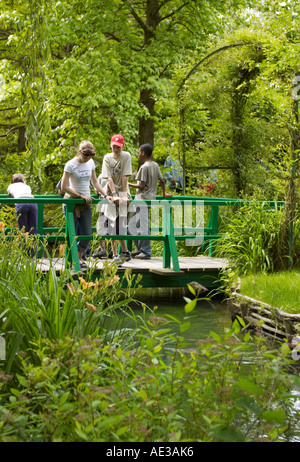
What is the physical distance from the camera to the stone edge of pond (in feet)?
24.5

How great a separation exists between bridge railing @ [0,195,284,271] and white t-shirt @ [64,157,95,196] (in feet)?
0.58

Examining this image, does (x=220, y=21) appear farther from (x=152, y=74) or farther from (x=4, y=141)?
(x=4, y=141)

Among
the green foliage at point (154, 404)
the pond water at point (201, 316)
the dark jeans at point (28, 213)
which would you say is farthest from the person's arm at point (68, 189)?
the green foliage at point (154, 404)

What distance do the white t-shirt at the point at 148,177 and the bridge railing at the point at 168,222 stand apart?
0.30 m

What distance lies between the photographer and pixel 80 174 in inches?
360

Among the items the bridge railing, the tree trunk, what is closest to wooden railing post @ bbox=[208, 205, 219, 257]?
the bridge railing

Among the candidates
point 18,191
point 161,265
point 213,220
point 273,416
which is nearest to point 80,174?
point 18,191

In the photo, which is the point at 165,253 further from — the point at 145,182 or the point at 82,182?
the point at 82,182

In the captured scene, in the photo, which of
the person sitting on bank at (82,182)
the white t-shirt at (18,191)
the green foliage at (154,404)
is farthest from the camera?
the white t-shirt at (18,191)

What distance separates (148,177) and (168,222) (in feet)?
2.32

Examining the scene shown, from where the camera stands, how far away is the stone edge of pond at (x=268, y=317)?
7.45 meters

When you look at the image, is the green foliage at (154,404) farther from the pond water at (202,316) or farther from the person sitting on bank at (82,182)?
the person sitting on bank at (82,182)
